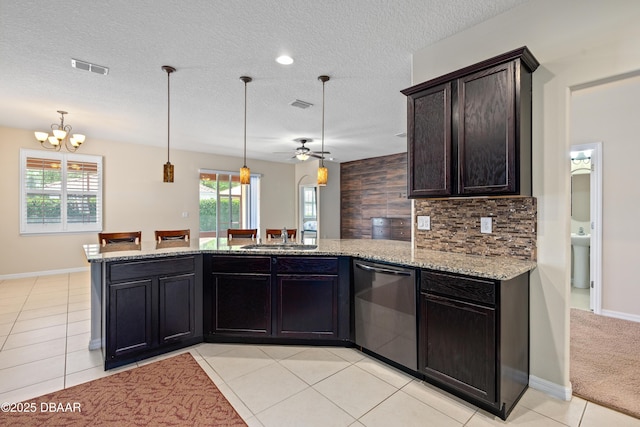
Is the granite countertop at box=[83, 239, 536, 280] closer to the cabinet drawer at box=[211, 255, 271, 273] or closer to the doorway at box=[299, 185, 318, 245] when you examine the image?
the cabinet drawer at box=[211, 255, 271, 273]

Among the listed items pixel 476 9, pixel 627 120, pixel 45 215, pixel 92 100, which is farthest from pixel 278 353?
pixel 45 215

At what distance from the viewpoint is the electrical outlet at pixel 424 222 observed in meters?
2.73

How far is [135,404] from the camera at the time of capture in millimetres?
1958

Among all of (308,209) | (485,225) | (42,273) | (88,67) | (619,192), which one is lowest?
(42,273)

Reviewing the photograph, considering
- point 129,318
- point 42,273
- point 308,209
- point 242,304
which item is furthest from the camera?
point 308,209

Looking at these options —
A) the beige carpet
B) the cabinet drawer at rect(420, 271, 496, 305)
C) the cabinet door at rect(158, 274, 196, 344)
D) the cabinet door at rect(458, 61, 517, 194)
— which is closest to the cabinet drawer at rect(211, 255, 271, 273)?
the cabinet door at rect(158, 274, 196, 344)

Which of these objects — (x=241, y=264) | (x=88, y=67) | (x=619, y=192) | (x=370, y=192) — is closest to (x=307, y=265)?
(x=241, y=264)

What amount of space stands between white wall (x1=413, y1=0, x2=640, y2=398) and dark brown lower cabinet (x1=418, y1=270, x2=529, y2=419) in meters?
0.11

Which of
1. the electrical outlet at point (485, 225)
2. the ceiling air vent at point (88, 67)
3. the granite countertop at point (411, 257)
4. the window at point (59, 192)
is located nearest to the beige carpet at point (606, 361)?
the granite countertop at point (411, 257)

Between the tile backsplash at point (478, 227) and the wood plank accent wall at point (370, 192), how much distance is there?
172 inches

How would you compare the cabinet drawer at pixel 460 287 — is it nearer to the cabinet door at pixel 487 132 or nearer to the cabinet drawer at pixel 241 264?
the cabinet door at pixel 487 132

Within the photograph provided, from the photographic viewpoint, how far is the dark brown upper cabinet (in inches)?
77.7

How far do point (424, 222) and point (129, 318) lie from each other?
2587 mm

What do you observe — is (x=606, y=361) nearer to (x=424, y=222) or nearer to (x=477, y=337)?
(x=477, y=337)
